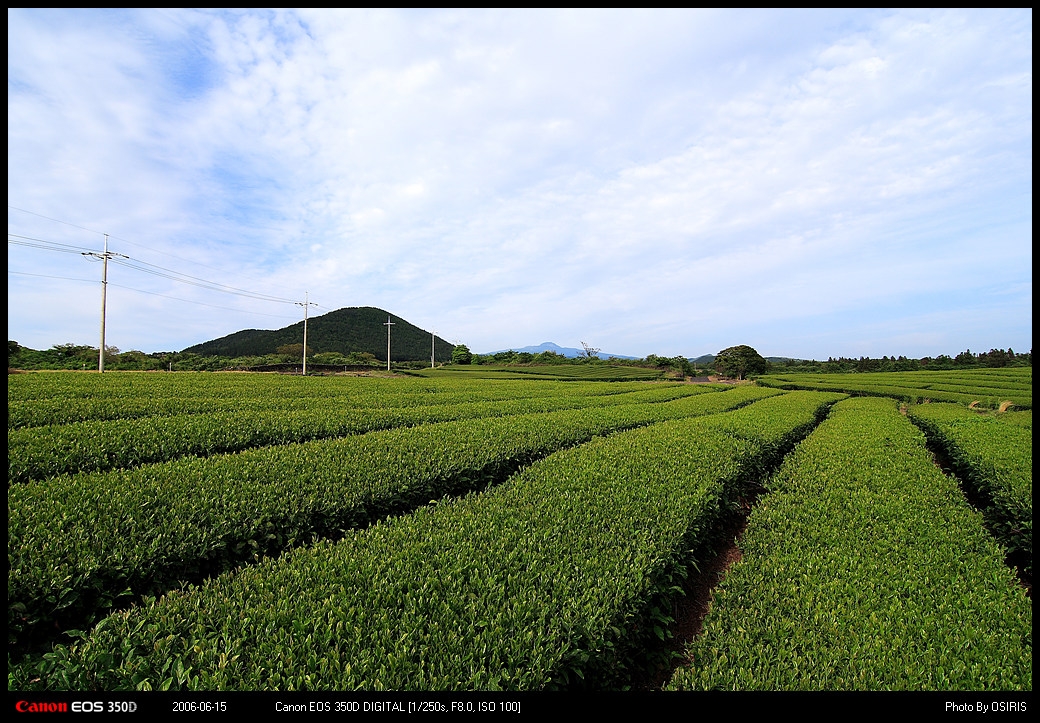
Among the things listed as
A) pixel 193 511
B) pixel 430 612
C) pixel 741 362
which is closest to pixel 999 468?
pixel 430 612

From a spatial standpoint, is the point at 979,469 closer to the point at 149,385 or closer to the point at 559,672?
the point at 559,672

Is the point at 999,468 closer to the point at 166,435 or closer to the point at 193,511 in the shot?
the point at 193,511

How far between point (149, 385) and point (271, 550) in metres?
15.4

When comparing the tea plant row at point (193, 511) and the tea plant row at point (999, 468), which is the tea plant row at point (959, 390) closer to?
the tea plant row at point (999, 468)

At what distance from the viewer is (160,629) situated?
248 centimetres

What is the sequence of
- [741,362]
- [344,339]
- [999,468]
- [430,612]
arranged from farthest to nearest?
[344,339] → [741,362] → [999,468] → [430,612]

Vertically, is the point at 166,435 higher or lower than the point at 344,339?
lower

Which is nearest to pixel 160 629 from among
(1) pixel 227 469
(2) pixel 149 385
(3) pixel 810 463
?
(1) pixel 227 469

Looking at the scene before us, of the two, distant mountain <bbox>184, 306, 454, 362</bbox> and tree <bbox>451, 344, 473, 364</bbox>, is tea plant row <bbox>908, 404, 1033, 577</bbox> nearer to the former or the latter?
tree <bbox>451, 344, 473, 364</bbox>
